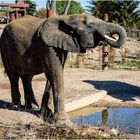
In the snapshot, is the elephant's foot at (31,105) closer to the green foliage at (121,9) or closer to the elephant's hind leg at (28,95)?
the elephant's hind leg at (28,95)

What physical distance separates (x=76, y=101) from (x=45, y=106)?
8.19 ft

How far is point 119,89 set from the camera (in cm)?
1515

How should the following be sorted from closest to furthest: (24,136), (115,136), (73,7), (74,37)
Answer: (24,136)
(115,136)
(74,37)
(73,7)

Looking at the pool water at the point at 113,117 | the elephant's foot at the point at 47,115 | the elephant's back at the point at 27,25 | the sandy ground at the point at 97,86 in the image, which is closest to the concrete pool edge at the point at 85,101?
the sandy ground at the point at 97,86

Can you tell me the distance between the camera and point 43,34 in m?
9.34

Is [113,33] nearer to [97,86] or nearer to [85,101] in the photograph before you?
[85,101]

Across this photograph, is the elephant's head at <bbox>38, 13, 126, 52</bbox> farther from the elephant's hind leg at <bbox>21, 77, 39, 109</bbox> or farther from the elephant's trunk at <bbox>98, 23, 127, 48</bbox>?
the elephant's hind leg at <bbox>21, 77, 39, 109</bbox>

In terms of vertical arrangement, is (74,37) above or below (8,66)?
above

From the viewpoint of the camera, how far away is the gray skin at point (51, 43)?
8906 mm

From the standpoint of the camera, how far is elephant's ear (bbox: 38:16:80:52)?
912 centimetres

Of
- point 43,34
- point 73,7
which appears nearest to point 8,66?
point 43,34

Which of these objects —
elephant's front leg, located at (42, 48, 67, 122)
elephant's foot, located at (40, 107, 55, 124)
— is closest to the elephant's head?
elephant's front leg, located at (42, 48, 67, 122)

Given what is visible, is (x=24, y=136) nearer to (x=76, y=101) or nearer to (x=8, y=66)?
(x=8, y=66)

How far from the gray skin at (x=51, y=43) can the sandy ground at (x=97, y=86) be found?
1004 millimetres
